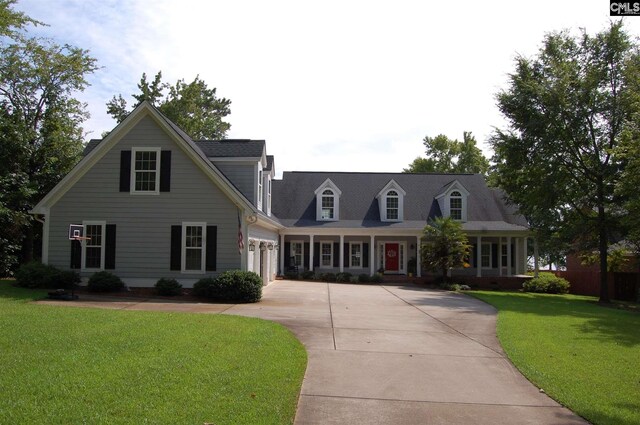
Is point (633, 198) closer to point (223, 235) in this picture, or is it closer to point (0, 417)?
point (223, 235)

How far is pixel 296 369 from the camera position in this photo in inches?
308

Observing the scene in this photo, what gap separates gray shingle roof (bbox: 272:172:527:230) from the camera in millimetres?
32062

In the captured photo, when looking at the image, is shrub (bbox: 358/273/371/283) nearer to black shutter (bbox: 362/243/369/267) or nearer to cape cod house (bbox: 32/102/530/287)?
black shutter (bbox: 362/243/369/267)

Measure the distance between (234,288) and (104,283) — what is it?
16.0 ft

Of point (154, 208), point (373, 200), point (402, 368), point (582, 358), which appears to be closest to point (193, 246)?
point (154, 208)

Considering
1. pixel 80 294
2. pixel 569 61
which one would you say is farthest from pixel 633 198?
pixel 80 294

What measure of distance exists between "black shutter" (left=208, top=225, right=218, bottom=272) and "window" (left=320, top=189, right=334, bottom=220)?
1382 centimetres

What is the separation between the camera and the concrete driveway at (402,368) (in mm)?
6340

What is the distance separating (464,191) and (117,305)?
23.2 meters

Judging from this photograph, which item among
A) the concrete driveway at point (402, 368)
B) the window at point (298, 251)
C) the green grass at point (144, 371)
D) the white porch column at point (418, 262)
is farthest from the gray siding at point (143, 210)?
the white porch column at point (418, 262)

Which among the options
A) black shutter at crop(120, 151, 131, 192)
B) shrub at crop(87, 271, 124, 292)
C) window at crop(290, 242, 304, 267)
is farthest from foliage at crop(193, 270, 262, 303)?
window at crop(290, 242, 304, 267)

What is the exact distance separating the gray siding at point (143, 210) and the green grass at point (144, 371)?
7.90 meters

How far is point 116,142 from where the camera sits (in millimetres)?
19344

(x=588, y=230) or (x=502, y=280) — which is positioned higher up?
(x=588, y=230)
